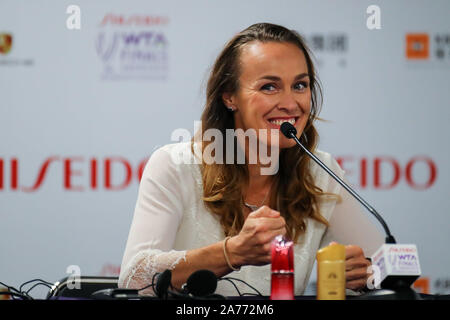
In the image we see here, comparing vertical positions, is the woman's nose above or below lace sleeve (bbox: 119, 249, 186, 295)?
above

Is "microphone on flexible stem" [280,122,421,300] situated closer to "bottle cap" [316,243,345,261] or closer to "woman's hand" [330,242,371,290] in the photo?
"bottle cap" [316,243,345,261]

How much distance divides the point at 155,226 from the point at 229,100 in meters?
0.44

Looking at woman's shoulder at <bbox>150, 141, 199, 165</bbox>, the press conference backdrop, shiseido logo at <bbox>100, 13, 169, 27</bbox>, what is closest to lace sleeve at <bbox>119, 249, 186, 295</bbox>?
woman's shoulder at <bbox>150, 141, 199, 165</bbox>

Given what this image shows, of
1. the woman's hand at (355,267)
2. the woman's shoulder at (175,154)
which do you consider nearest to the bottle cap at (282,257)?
the woman's hand at (355,267)

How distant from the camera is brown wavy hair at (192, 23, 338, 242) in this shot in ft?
5.62

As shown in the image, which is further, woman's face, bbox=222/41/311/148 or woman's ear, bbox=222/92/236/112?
woman's ear, bbox=222/92/236/112

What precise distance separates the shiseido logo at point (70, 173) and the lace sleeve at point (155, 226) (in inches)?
31.6

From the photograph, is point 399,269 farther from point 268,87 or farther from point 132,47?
point 132,47

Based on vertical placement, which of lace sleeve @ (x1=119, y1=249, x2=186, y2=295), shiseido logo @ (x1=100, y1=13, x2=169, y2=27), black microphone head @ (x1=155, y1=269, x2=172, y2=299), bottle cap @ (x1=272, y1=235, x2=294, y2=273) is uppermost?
shiseido logo @ (x1=100, y1=13, x2=169, y2=27)

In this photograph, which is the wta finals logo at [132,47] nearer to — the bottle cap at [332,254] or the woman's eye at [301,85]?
the woman's eye at [301,85]

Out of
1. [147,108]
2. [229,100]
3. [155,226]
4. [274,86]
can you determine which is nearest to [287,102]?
[274,86]

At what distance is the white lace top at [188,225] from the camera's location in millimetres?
1573

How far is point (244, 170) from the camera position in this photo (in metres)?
1.78

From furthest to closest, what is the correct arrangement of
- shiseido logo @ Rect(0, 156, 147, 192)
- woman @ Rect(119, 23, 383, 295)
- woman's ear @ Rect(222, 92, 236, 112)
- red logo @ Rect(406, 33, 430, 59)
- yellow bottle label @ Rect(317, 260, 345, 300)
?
red logo @ Rect(406, 33, 430, 59)
shiseido logo @ Rect(0, 156, 147, 192)
woman's ear @ Rect(222, 92, 236, 112)
woman @ Rect(119, 23, 383, 295)
yellow bottle label @ Rect(317, 260, 345, 300)
